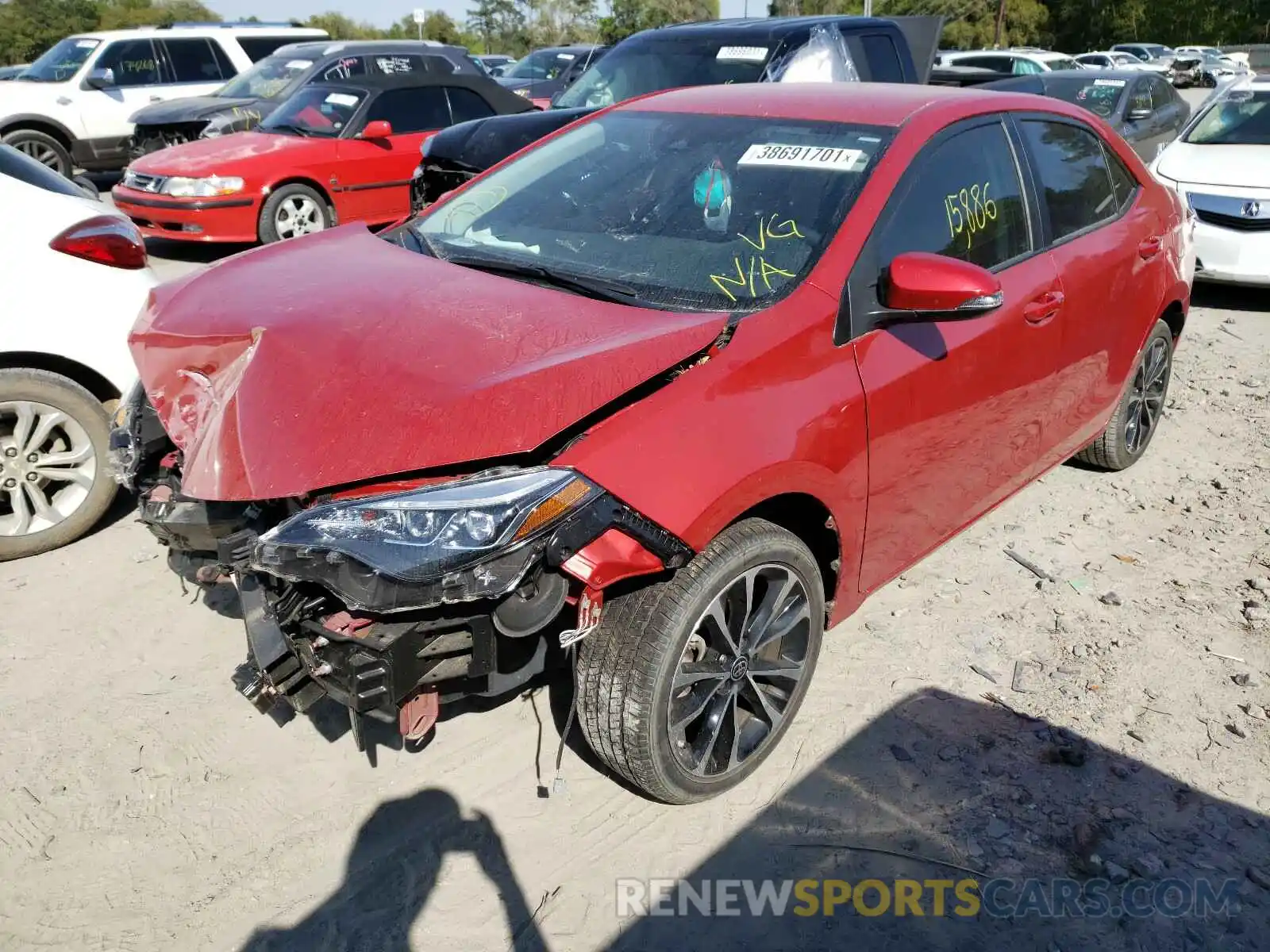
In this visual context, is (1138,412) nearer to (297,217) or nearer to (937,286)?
(937,286)

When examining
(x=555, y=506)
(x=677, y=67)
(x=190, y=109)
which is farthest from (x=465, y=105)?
(x=555, y=506)

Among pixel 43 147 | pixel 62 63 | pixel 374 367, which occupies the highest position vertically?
pixel 62 63

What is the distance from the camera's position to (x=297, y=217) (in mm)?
8852

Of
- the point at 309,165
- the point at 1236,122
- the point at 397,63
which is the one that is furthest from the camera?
the point at 397,63

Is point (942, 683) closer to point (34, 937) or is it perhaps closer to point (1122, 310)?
point (1122, 310)

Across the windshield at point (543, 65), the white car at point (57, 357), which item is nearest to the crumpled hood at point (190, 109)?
the white car at point (57, 357)

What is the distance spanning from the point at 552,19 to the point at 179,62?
50.5 m

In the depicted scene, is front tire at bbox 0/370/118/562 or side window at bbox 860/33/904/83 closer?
front tire at bbox 0/370/118/562

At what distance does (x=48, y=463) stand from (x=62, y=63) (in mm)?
11714

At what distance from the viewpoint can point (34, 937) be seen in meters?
2.33

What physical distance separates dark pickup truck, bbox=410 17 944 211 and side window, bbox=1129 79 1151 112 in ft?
16.4

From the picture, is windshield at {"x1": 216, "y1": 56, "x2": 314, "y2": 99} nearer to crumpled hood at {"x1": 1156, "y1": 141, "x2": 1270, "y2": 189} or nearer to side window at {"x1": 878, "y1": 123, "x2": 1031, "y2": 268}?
crumpled hood at {"x1": 1156, "y1": 141, "x2": 1270, "y2": 189}

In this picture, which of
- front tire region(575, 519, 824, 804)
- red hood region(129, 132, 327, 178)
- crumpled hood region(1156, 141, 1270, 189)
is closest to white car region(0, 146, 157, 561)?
front tire region(575, 519, 824, 804)

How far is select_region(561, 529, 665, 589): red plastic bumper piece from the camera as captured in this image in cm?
220
